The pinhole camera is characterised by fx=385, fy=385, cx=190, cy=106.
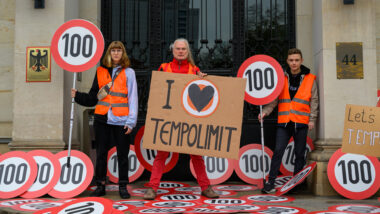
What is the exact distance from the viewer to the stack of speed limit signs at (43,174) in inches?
208

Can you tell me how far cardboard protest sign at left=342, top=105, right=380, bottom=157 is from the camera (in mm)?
4848

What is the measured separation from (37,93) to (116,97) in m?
1.62

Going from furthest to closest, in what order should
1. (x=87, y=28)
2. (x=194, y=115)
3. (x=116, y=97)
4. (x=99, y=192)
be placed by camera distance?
(x=87, y=28)
(x=99, y=192)
(x=116, y=97)
(x=194, y=115)

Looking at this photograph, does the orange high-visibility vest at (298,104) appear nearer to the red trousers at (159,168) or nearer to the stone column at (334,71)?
the stone column at (334,71)

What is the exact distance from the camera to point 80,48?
5621 millimetres

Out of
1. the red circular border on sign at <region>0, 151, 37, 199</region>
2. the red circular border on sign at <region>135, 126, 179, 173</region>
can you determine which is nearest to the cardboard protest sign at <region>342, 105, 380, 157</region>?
the red circular border on sign at <region>135, 126, 179, 173</region>

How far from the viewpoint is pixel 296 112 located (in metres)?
5.61

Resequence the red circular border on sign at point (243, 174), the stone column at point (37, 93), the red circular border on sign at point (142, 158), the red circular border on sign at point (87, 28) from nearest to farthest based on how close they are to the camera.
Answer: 1. the red circular border on sign at point (87, 28)
2. the stone column at point (37, 93)
3. the red circular border on sign at point (243, 174)
4. the red circular border on sign at point (142, 158)

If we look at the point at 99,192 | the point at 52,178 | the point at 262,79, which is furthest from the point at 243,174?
the point at 52,178

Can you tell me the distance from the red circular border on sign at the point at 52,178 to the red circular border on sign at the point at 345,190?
3.80 m

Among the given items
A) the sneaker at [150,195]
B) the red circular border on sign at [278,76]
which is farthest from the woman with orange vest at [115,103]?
the red circular border on sign at [278,76]

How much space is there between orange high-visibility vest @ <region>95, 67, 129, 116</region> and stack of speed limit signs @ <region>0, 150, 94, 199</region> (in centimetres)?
91

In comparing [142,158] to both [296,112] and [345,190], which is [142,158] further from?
[345,190]

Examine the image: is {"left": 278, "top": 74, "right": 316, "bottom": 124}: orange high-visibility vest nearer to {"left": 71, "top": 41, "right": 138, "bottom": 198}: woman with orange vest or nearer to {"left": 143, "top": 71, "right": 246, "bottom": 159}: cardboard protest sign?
{"left": 143, "top": 71, "right": 246, "bottom": 159}: cardboard protest sign
